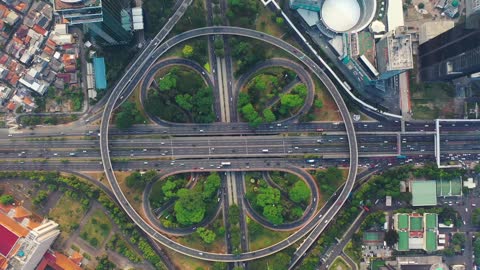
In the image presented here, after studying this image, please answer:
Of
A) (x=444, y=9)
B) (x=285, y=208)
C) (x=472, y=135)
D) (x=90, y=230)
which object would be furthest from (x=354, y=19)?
(x=90, y=230)

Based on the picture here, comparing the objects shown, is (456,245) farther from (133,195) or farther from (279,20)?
(133,195)

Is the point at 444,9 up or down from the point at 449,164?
up

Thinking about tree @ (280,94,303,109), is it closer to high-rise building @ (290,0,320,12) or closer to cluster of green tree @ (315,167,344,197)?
cluster of green tree @ (315,167,344,197)

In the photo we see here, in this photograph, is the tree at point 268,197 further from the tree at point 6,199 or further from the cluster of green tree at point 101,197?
the tree at point 6,199

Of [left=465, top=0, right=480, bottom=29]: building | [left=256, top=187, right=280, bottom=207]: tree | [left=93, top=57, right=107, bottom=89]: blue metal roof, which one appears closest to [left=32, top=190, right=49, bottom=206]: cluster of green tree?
[left=93, top=57, right=107, bottom=89]: blue metal roof

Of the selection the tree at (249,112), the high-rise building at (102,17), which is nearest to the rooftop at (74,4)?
the high-rise building at (102,17)

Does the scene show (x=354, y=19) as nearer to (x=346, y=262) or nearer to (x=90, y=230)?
(x=346, y=262)
